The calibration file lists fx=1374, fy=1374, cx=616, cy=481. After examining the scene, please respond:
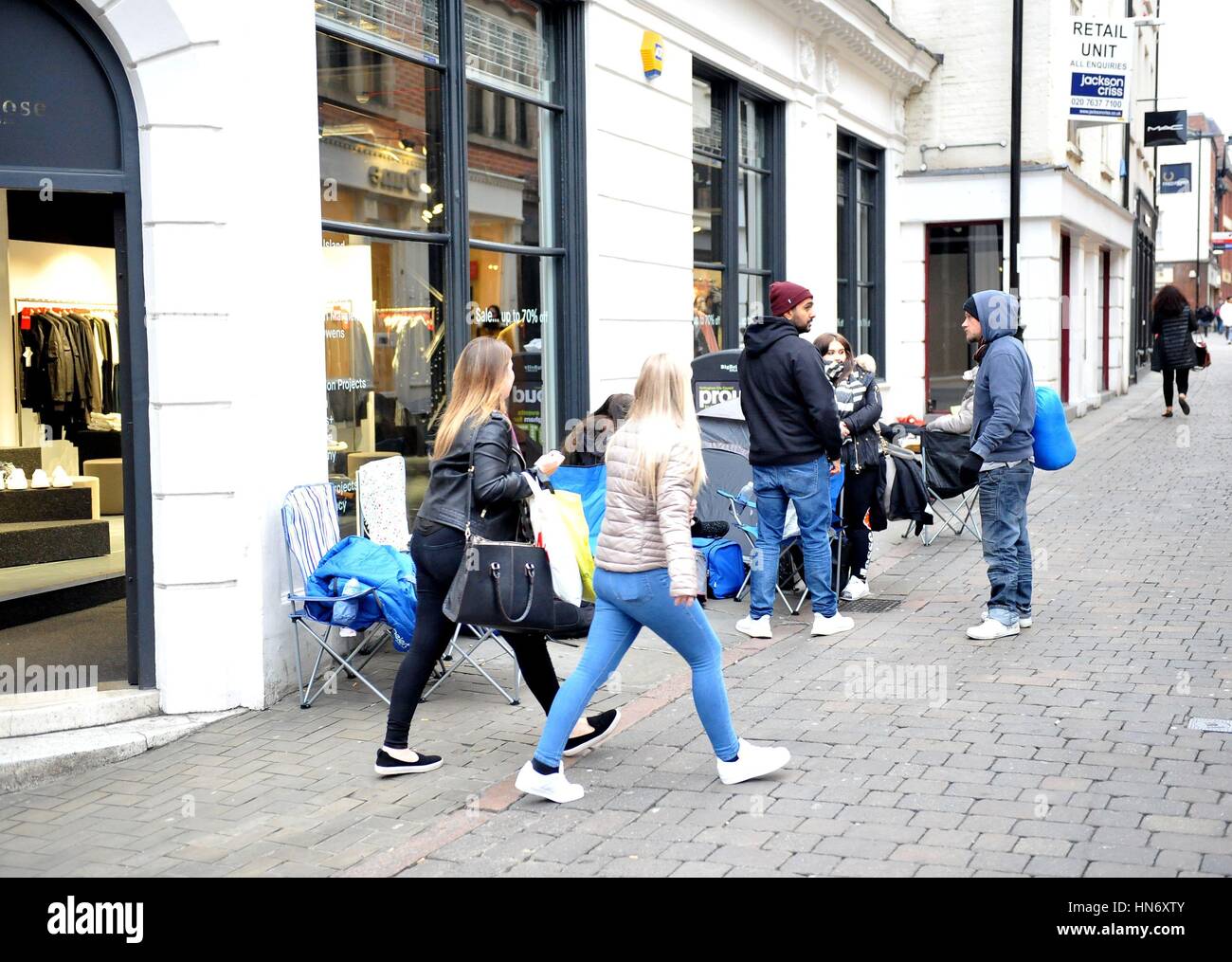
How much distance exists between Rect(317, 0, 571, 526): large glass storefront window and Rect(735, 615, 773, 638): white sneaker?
2247 millimetres

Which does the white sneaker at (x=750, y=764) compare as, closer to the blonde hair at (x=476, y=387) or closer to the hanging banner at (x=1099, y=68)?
the blonde hair at (x=476, y=387)

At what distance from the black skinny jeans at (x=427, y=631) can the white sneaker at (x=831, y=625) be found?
2.67m

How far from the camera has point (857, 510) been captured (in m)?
8.97

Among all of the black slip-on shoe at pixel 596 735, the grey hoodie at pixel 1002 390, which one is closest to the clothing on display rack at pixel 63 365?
the black slip-on shoe at pixel 596 735

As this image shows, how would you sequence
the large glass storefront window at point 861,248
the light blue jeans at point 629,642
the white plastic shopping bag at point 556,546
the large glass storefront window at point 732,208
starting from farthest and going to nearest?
the large glass storefront window at point 861,248
the large glass storefront window at point 732,208
the white plastic shopping bag at point 556,546
the light blue jeans at point 629,642

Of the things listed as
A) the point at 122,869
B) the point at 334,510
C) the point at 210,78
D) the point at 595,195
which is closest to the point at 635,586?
the point at 122,869

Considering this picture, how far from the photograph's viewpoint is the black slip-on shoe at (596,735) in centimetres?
585

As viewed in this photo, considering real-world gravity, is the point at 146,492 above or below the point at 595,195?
below

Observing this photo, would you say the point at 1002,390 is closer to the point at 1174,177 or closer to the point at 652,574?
the point at 652,574

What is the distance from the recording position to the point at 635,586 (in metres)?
5.18

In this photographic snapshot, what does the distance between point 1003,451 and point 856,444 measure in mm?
1271

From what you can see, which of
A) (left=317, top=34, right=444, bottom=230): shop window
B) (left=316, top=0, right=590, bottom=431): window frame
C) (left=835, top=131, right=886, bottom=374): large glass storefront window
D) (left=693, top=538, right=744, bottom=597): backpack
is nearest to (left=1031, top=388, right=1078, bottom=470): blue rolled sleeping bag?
(left=693, top=538, right=744, bottom=597): backpack

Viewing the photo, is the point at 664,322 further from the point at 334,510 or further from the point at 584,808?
the point at 584,808
